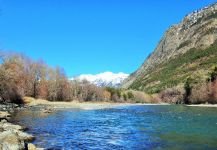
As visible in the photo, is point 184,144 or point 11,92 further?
point 11,92

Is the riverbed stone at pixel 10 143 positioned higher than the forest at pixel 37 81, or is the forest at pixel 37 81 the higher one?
the forest at pixel 37 81

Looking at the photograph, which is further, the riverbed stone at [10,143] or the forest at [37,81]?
the forest at [37,81]

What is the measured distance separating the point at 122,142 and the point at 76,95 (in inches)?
6267

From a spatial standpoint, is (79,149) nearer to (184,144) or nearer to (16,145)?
(16,145)

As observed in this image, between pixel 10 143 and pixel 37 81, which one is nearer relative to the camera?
pixel 10 143

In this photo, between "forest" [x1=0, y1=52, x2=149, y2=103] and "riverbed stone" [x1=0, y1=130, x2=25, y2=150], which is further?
"forest" [x1=0, y1=52, x2=149, y2=103]

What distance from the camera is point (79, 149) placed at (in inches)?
1341

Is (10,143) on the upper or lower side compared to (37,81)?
lower

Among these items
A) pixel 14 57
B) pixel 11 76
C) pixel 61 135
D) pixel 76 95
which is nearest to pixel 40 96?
pixel 14 57

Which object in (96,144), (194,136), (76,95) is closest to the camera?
(96,144)

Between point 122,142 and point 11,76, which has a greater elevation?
point 11,76

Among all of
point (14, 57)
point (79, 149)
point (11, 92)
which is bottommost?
point (79, 149)

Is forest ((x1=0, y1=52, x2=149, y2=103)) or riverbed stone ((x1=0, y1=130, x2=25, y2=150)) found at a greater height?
forest ((x1=0, y1=52, x2=149, y2=103))

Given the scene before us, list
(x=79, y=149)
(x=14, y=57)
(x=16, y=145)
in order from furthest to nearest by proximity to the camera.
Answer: (x=14, y=57), (x=79, y=149), (x=16, y=145)
